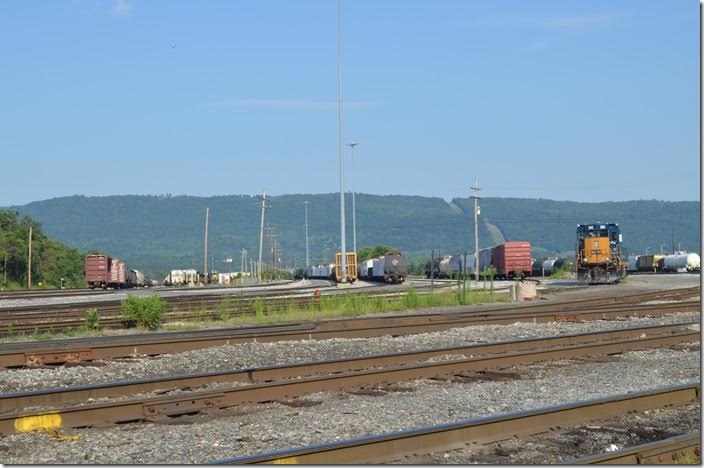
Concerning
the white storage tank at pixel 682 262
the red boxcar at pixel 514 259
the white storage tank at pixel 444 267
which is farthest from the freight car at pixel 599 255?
the white storage tank at pixel 682 262

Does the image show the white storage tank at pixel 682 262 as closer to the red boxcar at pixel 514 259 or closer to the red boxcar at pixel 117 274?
the red boxcar at pixel 514 259

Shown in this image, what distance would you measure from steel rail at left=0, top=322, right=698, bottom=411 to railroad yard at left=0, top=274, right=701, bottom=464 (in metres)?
0.02

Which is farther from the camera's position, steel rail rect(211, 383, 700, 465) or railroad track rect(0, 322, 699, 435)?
railroad track rect(0, 322, 699, 435)

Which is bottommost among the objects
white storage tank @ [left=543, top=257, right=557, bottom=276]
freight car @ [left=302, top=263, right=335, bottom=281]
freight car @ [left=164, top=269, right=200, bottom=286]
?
freight car @ [left=164, top=269, right=200, bottom=286]

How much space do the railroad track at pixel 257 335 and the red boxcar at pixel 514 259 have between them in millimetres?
39040

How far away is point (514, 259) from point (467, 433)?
193 feet

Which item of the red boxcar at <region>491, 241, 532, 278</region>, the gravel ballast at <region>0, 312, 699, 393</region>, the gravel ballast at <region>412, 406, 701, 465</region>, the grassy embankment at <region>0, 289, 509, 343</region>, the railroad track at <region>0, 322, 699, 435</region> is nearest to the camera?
the gravel ballast at <region>412, 406, 701, 465</region>

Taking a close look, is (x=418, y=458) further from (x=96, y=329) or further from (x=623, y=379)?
(x=96, y=329)

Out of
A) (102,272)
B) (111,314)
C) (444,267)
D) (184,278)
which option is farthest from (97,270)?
(184,278)

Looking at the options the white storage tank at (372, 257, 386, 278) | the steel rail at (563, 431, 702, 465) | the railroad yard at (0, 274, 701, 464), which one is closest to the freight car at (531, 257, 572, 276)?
the white storage tank at (372, 257, 386, 278)

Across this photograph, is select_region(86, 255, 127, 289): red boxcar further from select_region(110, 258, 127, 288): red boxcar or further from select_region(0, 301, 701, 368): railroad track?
select_region(0, 301, 701, 368): railroad track

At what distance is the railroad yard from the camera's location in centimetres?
830

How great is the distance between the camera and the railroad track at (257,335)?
15.2 metres

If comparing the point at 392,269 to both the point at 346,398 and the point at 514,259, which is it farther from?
the point at 346,398
